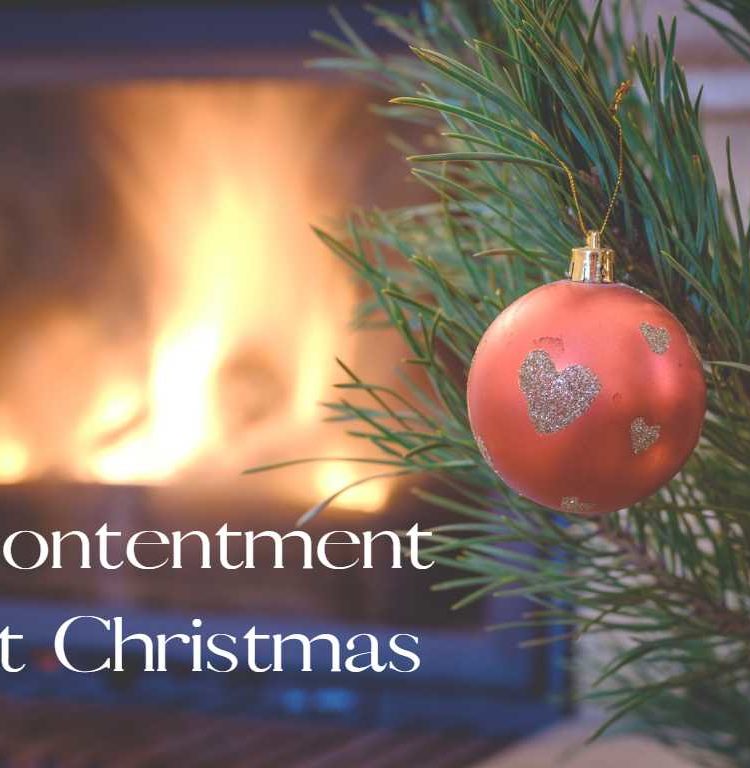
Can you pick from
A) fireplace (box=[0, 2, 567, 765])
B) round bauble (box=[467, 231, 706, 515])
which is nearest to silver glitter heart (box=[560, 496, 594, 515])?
round bauble (box=[467, 231, 706, 515])

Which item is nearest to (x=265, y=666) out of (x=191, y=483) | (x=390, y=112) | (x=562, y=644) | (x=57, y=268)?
(x=191, y=483)

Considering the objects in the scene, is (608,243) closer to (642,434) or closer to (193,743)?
(642,434)

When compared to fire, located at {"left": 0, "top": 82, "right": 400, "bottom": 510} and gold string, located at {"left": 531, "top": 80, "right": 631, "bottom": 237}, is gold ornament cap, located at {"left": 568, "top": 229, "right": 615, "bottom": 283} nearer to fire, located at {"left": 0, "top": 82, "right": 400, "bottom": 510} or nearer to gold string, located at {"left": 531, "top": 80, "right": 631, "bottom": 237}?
gold string, located at {"left": 531, "top": 80, "right": 631, "bottom": 237}

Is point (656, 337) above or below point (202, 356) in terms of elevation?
below

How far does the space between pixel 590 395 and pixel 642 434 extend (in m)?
0.02

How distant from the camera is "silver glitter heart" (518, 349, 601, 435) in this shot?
23cm

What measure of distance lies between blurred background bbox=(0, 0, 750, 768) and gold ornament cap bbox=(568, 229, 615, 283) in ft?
2.47

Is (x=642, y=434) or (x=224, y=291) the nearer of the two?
(x=642, y=434)

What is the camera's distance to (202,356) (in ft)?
3.38

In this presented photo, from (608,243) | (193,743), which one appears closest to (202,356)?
(193,743)

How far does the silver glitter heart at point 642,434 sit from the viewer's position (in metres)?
0.23

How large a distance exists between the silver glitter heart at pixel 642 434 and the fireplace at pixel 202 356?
0.76 meters

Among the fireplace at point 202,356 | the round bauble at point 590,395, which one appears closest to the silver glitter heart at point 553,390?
the round bauble at point 590,395

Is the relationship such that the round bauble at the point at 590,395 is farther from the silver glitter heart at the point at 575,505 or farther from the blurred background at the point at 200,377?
the blurred background at the point at 200,377
